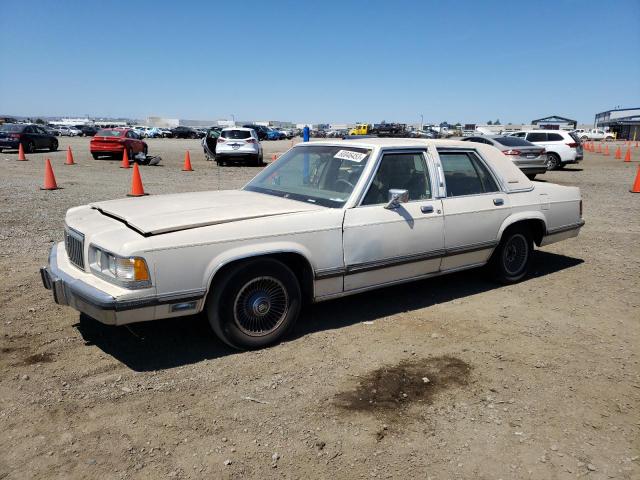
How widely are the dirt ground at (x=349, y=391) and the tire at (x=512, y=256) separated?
0.15 m

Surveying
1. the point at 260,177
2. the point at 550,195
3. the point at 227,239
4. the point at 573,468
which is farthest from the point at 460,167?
the point at 573,468

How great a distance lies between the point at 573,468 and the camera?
2.67 meters

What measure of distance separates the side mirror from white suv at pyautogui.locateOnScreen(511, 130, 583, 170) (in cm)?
1792

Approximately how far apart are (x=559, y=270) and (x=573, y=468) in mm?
4045

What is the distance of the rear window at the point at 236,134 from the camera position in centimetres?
2084

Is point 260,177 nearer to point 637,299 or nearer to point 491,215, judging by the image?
point 491,215

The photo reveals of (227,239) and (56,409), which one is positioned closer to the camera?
(56,409)

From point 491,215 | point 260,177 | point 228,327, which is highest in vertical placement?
point 260,177

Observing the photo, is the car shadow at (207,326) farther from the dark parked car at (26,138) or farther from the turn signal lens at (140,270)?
the dark parked car at (26,138)

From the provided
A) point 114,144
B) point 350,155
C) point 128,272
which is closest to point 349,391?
point 128,272

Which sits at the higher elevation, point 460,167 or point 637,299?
point 460,167

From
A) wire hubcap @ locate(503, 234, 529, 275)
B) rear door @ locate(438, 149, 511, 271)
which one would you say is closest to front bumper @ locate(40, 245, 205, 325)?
rear door @ locate(438, 149, 511, 271)

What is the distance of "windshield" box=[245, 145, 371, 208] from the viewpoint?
14.6 ft

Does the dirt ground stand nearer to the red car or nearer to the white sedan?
the white sedan
